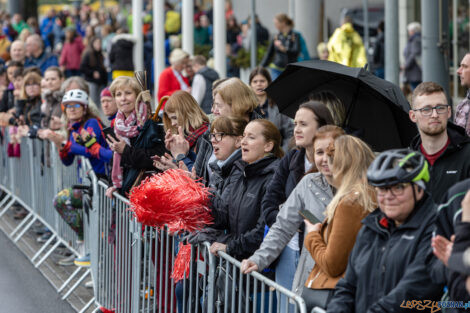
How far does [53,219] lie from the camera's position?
10547mm

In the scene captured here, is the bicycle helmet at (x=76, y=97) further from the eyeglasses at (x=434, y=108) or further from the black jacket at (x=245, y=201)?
the eyeglasses at (x=434, y=108)

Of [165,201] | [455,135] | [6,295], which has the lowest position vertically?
[6,295]

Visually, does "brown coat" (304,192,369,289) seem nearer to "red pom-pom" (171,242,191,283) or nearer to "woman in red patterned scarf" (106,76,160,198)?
"red pom-pom" (171,242,191,283)

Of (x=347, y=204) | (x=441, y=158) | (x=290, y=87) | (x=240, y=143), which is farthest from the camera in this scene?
(x=290, y=87)

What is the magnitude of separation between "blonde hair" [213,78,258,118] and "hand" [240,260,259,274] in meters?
2.12

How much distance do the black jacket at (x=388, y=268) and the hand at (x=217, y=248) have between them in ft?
4.32

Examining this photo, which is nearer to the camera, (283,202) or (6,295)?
(283,202)

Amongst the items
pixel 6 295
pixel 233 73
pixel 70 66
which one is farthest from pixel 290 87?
pixel 70 66

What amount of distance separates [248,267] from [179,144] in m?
2.06

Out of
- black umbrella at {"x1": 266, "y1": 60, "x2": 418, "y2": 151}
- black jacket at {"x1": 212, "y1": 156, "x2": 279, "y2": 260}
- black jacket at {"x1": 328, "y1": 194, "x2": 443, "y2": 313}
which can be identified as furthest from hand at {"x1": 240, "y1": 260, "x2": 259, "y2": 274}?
black umbrella at {"x1": 266, "y1": 60, "x2": 418, "y2": 151}

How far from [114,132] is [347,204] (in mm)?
3806

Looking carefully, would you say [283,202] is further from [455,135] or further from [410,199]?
[410,199]

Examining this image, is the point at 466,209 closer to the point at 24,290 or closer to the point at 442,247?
the point at 442,247

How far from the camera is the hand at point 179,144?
7191 mm
